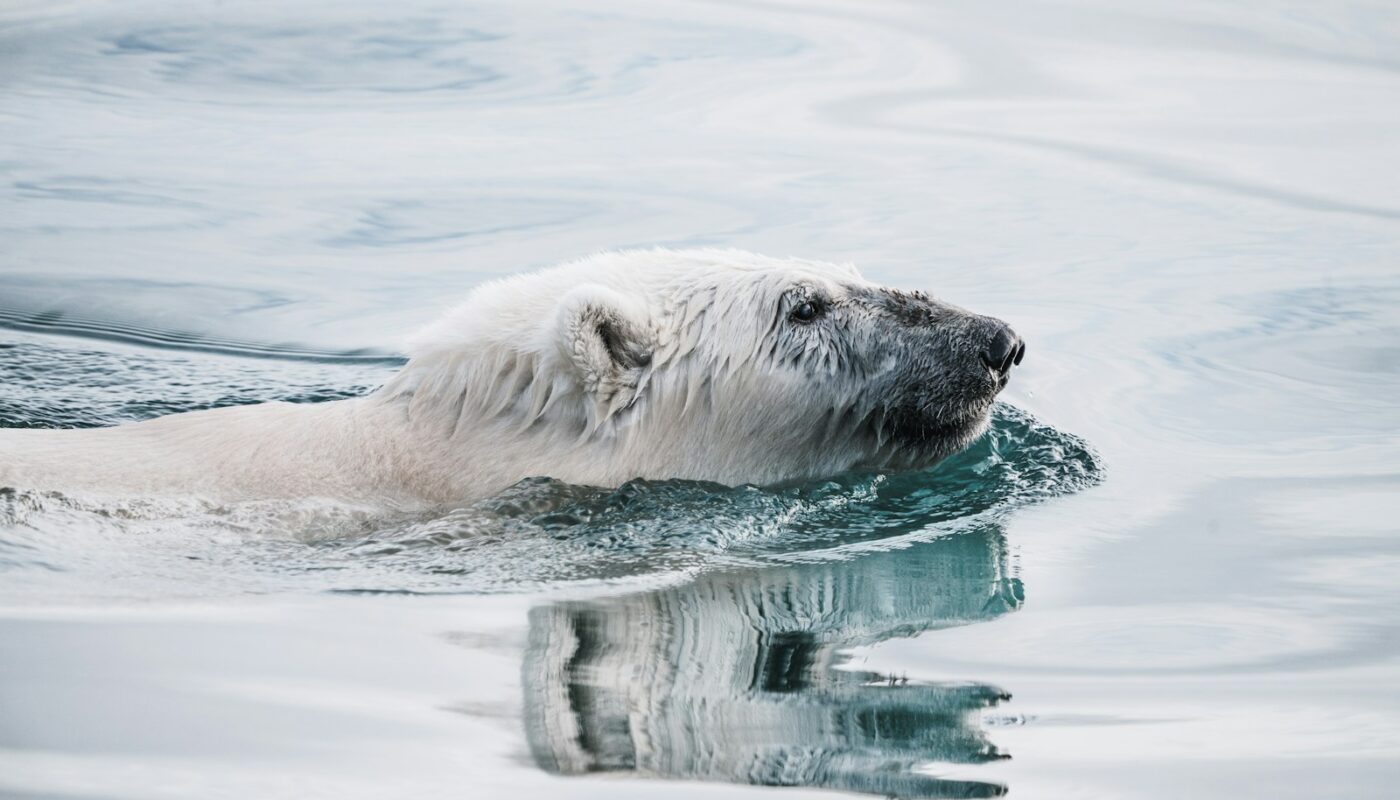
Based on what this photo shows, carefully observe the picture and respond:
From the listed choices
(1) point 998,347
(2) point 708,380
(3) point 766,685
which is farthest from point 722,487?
(3) point 766,685

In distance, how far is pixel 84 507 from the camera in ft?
19.8

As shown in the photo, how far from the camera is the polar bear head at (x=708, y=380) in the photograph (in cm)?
637

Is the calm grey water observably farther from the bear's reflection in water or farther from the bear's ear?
the bear's ear

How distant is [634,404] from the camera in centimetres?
639

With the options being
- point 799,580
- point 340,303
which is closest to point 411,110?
point 340,303

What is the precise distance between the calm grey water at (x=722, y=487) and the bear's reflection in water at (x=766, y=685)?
0.02 meters

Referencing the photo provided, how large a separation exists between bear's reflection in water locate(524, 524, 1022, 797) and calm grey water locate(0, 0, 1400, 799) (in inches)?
0.8

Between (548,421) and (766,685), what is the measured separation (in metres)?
1.95

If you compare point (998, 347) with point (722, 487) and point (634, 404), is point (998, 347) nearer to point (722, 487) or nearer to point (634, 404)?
point (722, 487)

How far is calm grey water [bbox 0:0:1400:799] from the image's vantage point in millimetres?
4484

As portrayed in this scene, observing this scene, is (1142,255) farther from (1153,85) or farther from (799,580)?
(799,580)

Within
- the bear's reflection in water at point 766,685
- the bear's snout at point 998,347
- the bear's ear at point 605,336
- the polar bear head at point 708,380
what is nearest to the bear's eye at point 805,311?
the polar bear head at point 708,380

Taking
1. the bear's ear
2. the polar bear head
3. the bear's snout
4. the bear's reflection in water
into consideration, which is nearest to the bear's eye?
the polar bear head

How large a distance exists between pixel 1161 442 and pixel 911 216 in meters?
4.18
